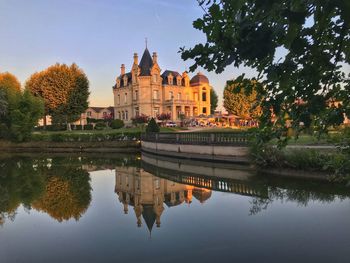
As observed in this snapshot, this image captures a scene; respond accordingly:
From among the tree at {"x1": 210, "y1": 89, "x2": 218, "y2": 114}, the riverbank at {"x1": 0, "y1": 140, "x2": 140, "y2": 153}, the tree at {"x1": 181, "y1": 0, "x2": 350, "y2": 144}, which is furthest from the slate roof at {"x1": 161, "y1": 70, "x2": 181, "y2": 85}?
the tree at {"x1": 181, "y1": 0, "x2": 350, "y2": 144}

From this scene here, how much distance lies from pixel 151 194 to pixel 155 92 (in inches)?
1746

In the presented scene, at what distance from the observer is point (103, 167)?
2255 cm

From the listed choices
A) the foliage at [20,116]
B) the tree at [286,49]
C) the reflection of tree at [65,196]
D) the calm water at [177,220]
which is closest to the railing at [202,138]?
the calm water at [177,220]

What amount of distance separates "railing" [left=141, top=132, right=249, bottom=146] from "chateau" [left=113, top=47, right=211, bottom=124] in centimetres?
2471

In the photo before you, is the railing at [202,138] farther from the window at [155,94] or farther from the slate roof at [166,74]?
the slate roof at [166,74]

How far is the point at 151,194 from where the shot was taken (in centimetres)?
1309

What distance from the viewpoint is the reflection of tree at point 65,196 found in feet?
34.9

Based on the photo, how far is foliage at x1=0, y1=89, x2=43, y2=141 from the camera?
1485 inches

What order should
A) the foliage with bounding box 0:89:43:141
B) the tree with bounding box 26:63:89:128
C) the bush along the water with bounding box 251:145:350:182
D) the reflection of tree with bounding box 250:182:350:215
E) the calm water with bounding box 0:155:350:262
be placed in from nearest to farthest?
the calm water with bounding box 0:155:350:262 → the reflection of tree with bounding box 250:182:350:215 → the bush along the water with bounding box 251:145:350:182 → the foliage with bounding box 0:89:43:141 → the tree with bounding box 26:63:89:128

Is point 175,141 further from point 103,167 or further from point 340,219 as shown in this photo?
point 340,219

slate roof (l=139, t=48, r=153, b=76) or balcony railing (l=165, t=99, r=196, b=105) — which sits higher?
slate roof (l=139, t=48, r=153, b=76)

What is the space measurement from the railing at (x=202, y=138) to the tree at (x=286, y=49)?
14.0 metres

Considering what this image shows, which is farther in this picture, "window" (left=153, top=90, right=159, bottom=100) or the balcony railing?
"window" (left=153, top=90, right=159, bottom=100)

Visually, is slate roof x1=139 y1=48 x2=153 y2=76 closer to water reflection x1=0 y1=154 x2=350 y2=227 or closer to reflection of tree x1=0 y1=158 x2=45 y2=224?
reflection of tree x1=0 y1=158 x2=45 y2=224
